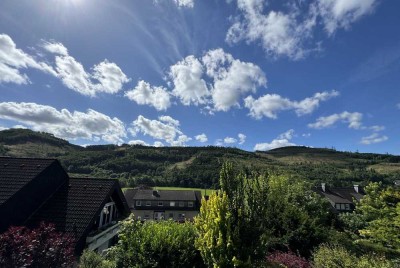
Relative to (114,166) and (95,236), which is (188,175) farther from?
(95,236)

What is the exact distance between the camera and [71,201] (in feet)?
53.6

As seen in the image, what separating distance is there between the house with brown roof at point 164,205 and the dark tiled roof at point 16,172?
174 feet

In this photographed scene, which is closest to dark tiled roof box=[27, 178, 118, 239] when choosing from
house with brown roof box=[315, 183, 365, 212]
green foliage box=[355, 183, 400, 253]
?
green foliage box=[355, 183, 400, 253]

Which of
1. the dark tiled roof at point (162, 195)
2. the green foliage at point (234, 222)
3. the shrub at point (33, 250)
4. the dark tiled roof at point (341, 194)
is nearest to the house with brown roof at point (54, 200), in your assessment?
the shrub at point (33, 250)

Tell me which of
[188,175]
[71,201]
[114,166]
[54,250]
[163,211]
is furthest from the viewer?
[114,166]

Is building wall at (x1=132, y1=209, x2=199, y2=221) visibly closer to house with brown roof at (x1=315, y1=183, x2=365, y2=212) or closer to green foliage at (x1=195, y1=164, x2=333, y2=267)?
house with brown roof at (x1=315, y1=183, x2=365, y2=212)

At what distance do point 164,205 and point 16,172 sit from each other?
55394 mm

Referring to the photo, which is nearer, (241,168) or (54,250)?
(54,250)

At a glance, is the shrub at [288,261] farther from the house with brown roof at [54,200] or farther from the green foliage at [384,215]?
the house with brown roof at [54,200]

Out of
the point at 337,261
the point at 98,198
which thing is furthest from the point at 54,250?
the point at 337,261

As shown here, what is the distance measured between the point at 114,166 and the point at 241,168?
159654 mm

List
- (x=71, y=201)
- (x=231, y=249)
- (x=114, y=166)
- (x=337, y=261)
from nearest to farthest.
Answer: (x=231, y=249) → (x=337, y=261) → (x=71, y=201) → (x=114, y=166)

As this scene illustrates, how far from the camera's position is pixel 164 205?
223ft

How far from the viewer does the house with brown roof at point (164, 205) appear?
66.7 metres
